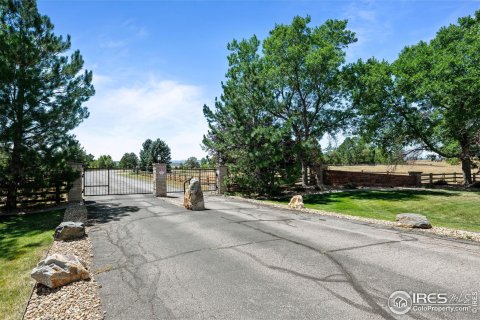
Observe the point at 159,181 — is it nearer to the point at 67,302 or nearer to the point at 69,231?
the point at 69,231

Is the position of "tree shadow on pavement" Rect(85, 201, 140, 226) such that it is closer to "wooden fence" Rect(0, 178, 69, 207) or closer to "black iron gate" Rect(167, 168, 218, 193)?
"wooden fence" Rect(0, 178, 69, 207)

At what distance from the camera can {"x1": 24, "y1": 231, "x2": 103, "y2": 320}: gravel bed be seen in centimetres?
461

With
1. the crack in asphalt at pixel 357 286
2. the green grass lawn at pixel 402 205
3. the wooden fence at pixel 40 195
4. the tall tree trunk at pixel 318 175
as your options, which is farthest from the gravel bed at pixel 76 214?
the tall tree trunk at pixel 318 175

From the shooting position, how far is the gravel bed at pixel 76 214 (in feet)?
40.0

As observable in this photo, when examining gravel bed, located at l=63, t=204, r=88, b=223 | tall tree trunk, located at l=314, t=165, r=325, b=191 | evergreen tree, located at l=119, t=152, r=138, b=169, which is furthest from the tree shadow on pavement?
evergreen tree, located at l=119, t=152, r=138, b=169

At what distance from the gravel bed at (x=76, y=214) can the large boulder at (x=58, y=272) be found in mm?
6490

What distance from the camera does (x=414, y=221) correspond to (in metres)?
10.2

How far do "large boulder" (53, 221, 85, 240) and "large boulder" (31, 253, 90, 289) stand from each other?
141 inches

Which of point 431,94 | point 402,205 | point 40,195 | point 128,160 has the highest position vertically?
point 431,94

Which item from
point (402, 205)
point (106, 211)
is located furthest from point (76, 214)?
point (402, 205)

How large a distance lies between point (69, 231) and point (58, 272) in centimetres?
416

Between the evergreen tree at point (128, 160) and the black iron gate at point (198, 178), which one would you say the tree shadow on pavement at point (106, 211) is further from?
the evergreen tree at point (128, 160)

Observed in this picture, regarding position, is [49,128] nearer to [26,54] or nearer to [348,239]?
[26,54]

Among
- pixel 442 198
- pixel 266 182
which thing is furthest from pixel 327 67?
pixel 442 198
